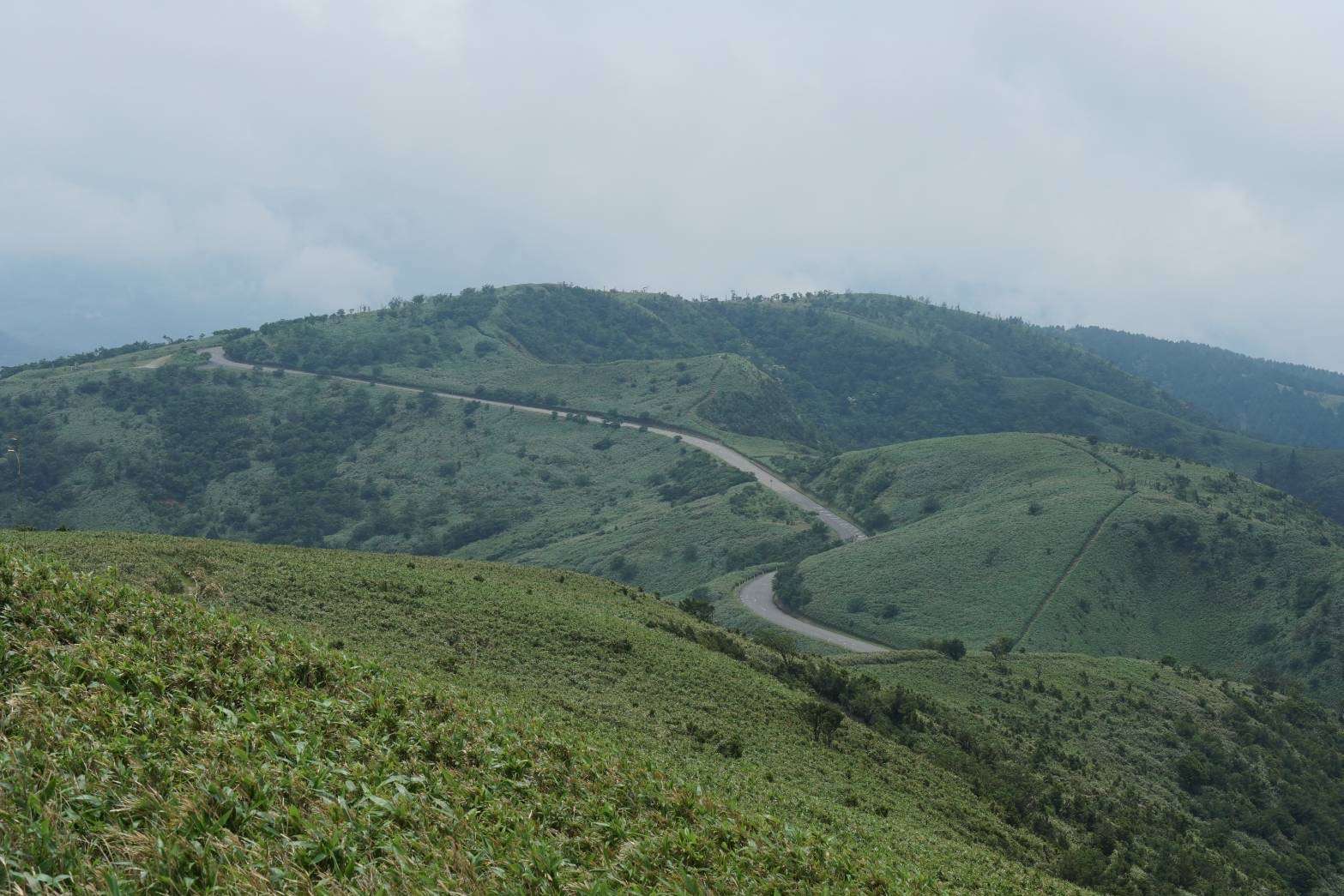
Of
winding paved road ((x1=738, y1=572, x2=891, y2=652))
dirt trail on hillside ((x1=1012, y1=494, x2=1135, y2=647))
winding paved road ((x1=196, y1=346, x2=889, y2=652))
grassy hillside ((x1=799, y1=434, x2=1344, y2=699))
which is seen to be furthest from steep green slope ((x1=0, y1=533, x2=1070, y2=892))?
grassy hillside ((x1=799, y1=434, x2=1344, y2=699))

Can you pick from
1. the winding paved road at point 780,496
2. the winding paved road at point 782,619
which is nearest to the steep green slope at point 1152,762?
the winding paved road at point 782,619

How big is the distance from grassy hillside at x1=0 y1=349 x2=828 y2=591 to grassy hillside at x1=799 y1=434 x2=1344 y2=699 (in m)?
21.3

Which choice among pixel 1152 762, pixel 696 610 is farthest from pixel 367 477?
pixel 1152 762

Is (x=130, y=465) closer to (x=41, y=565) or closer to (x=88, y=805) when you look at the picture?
(x=41, y=565)

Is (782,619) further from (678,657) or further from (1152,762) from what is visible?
(678,657)

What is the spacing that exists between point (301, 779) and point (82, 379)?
198 meters

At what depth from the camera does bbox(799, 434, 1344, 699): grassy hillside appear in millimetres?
94125

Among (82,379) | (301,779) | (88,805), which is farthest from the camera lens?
(82,379)

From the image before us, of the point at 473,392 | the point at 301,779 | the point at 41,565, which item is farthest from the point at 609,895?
the point at 473,392

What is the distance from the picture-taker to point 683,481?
152625 millimetres

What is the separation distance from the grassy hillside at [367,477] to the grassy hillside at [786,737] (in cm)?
6232

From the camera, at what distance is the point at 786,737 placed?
34.6m

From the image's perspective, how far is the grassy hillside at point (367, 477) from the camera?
131 metres

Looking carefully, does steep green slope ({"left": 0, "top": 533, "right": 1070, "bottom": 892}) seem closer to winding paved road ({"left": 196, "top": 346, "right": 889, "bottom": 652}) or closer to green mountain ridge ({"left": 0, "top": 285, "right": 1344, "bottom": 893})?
green mountain ridge ({"left": 0, "top": 285, "right": 1344, "bottom": 893})
